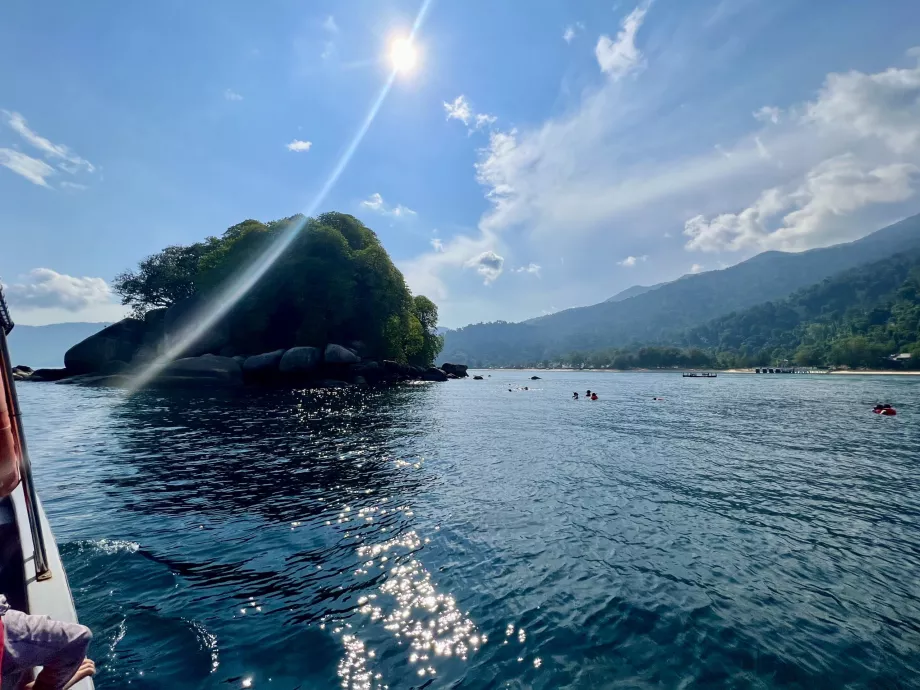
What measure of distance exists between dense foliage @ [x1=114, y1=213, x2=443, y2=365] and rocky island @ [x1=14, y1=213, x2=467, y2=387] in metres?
0.15

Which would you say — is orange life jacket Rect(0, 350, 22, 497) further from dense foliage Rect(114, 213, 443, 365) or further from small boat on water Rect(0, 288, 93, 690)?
dense foliage Rect(114, 213, 443, 365)

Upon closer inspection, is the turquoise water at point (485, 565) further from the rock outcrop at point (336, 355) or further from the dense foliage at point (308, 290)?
the dense foliage at point (308, 290)

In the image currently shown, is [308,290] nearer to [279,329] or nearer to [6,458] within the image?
[279,329]

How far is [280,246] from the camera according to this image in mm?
60781

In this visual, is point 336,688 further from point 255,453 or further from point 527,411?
point 527,411

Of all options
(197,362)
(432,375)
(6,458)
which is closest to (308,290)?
(197,362)

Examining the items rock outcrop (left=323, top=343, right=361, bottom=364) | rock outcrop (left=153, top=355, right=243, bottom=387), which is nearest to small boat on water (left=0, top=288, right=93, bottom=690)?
rock outcrop (left=153, top=355, right=243, bottom=387)

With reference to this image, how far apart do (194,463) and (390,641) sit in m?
12.5

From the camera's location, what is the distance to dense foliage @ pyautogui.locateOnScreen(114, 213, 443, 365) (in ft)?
192

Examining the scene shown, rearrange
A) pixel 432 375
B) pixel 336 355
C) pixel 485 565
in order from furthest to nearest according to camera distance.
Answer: pixel 432 375, pixel 336 355, pixel 485 565

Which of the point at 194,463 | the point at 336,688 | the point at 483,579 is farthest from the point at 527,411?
the point at 336,688

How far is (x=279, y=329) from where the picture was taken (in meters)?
63.4

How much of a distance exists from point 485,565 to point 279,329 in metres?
62.6

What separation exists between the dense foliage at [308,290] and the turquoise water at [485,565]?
42.9m
